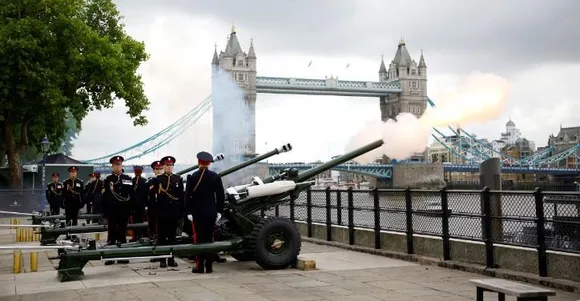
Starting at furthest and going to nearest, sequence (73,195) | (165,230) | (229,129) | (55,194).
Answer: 1. (229,129)
2. (55,194)
3. (73,195)
4. (165,230)

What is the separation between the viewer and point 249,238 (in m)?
11.1

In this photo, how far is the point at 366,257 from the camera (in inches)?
504

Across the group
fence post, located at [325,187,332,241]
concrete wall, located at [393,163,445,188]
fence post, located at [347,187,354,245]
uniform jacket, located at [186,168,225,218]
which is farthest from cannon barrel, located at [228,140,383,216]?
concrete wall, located at [393,163,445,188]

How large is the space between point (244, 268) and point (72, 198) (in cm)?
807

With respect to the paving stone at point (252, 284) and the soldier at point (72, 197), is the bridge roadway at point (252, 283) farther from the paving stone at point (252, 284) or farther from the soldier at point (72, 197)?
the soldier at point (72, 197)

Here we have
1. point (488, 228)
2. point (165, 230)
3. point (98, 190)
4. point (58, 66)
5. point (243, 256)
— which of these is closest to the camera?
point (488, 228)

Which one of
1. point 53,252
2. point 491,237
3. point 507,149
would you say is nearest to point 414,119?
point 491,237

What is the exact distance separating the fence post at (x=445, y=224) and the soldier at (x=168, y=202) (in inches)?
171

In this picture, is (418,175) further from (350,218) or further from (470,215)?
(470,215)

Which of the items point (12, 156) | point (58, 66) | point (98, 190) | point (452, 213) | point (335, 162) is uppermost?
point (58, 66)

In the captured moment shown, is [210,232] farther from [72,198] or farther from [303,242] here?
[72,198]

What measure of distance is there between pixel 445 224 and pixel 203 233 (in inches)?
155

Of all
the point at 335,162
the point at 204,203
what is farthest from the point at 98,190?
the point at 335,162

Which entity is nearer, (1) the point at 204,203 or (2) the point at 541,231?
(2) the point at 541,231
